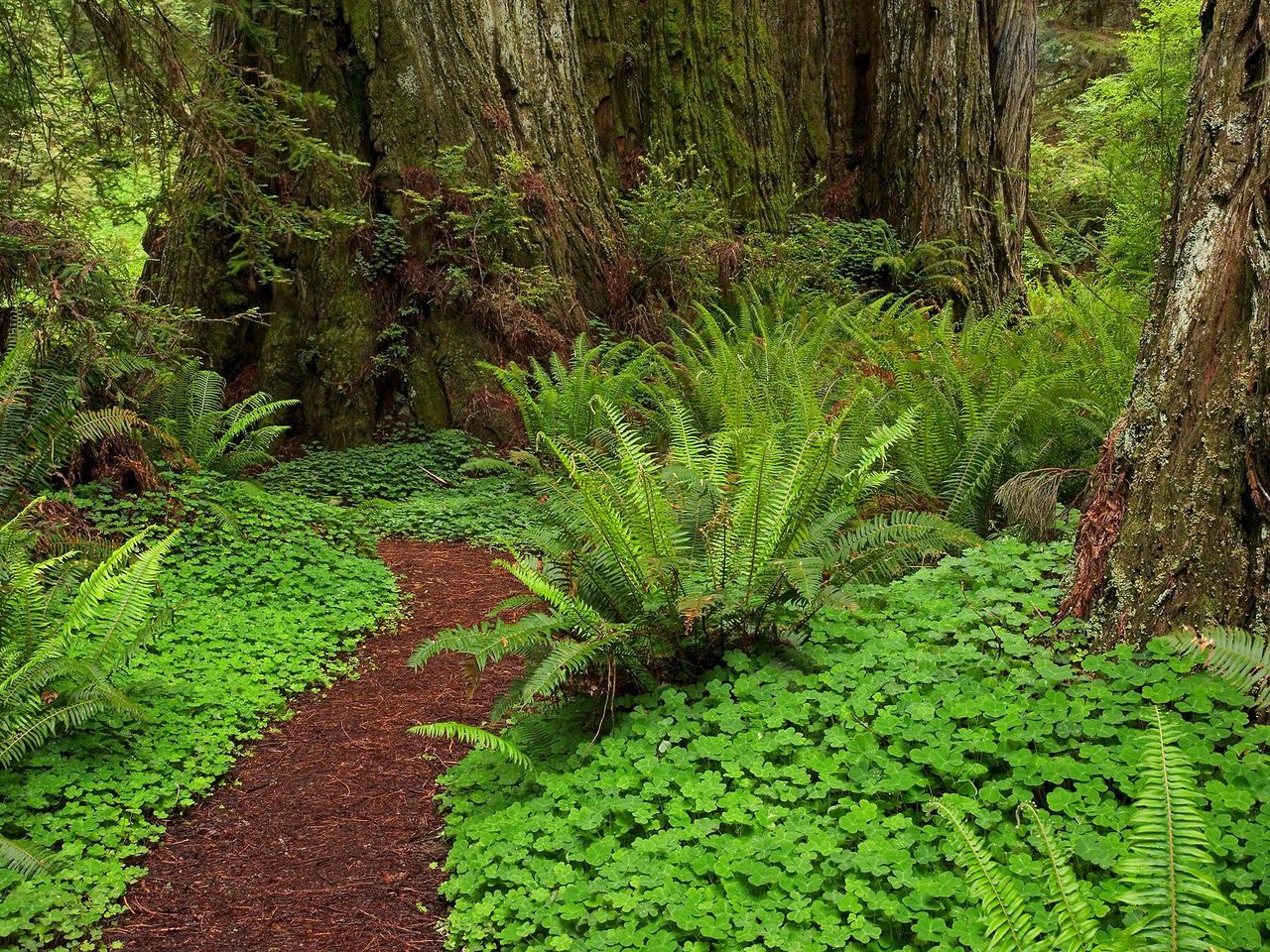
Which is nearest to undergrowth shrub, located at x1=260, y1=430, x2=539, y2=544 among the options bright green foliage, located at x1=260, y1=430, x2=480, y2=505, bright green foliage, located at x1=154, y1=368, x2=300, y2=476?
bright green foliage, located at x1=260, y1=430, x2=480, y2=505

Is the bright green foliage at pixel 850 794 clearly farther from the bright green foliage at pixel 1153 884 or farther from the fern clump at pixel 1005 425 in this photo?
the fern clump at pixel 1005 425

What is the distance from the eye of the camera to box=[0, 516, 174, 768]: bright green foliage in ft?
11.3

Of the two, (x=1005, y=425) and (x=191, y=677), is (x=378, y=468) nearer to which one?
(x=191, y=677)

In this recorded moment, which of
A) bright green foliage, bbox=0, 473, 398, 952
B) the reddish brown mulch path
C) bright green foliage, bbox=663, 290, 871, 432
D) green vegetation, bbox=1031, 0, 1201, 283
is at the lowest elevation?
the reddish brown mulch path

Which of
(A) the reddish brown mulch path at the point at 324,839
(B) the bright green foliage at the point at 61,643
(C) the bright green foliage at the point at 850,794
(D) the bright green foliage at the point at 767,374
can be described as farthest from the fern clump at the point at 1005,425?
(B) the bright green foliage at the point at 61,643

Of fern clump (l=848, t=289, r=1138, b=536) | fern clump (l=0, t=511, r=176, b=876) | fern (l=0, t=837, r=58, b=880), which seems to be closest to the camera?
fern (l=0, t=837, r=58, b=880)

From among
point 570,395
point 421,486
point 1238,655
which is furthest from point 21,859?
point 570,395

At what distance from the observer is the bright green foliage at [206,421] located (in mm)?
6488

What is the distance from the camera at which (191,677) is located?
423cm

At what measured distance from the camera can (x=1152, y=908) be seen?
1.93m

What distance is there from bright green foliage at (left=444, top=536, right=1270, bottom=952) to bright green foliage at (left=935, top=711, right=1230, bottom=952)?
1.00 feet

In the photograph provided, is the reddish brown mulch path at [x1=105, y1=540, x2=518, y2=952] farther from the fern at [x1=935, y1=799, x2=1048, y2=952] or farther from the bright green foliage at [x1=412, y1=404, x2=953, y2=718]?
the fern at [x1=935, y1=799, x2=1048, y2=952]

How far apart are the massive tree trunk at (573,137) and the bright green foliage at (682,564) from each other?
444 cm

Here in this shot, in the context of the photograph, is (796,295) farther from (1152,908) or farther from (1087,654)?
(1152,908)
